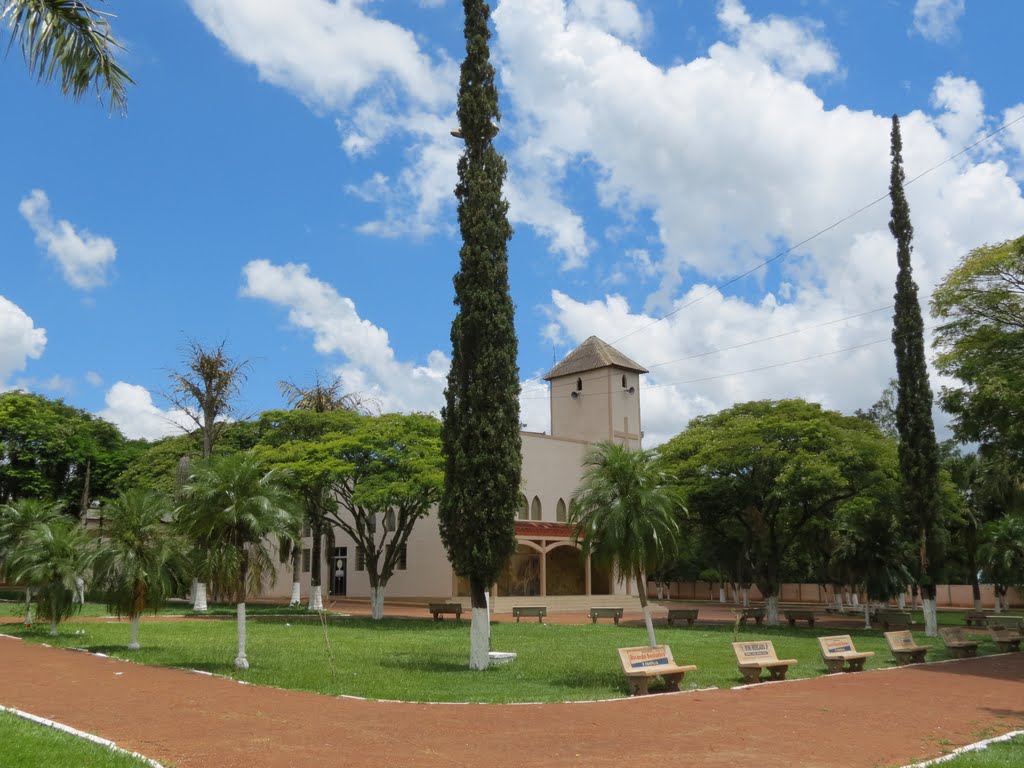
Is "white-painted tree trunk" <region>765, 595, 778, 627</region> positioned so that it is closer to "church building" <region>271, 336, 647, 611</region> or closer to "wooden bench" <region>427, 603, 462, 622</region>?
"wooden bench" <region>427, 603, 462, 622</region>

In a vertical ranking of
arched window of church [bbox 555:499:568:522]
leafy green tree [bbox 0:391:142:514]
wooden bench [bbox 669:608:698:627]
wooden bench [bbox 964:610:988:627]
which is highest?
leafy green tree [bbox 0:391:142:514]

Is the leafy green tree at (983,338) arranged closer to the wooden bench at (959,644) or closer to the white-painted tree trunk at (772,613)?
the wooden bench at (959,644)

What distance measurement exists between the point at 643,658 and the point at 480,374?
6.57 m

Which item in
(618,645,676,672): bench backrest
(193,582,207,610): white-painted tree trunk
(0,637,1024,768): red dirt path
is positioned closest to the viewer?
(0,637,1024,768): red dirt path

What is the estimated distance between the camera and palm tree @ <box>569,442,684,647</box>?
17562mm

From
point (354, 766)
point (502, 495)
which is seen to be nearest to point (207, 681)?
point (502, 495)

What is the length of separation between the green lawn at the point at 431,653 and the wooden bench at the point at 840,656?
0.39m

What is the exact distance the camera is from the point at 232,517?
17.0 meters

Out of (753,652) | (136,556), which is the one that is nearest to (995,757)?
(753,652)

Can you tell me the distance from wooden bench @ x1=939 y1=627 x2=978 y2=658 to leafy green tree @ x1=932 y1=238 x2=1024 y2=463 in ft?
16.2

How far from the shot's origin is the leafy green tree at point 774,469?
99.8 feet

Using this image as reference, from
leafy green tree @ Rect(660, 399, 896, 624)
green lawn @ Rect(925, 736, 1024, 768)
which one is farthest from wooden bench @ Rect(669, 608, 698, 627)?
green lawn @ Rect(925, 736, 1024, 768)

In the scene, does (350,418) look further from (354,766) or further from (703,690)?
(354,766)

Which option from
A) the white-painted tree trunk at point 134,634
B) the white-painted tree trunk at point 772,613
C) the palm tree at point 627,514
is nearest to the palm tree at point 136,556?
the white-painted tree trunk at point 134,634
